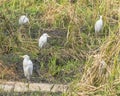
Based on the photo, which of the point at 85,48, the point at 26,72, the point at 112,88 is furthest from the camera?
the point at 85,48

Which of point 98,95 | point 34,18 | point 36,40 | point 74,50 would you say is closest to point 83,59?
point 74,50

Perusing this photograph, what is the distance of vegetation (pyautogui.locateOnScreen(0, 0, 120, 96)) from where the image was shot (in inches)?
196

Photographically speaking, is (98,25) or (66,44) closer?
(66,44)

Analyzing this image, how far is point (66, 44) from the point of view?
643 centimetres

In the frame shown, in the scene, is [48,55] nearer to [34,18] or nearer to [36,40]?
[36,40]

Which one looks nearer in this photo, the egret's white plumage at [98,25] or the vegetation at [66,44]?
the vegetation at [66,44]

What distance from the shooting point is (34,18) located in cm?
752

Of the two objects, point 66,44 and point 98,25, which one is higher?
point 98,25

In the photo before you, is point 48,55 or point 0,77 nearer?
point 0,77

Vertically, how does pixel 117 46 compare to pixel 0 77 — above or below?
above

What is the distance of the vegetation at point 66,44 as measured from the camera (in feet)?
16.3

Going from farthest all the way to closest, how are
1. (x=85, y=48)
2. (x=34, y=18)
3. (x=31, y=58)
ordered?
1. (x=34, y=18)
2. (x=85, y=48)
3. (x=31, y=58)

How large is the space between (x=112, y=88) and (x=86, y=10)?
10.3 feet

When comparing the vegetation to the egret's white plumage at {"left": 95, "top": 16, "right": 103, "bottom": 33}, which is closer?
the vegetation
